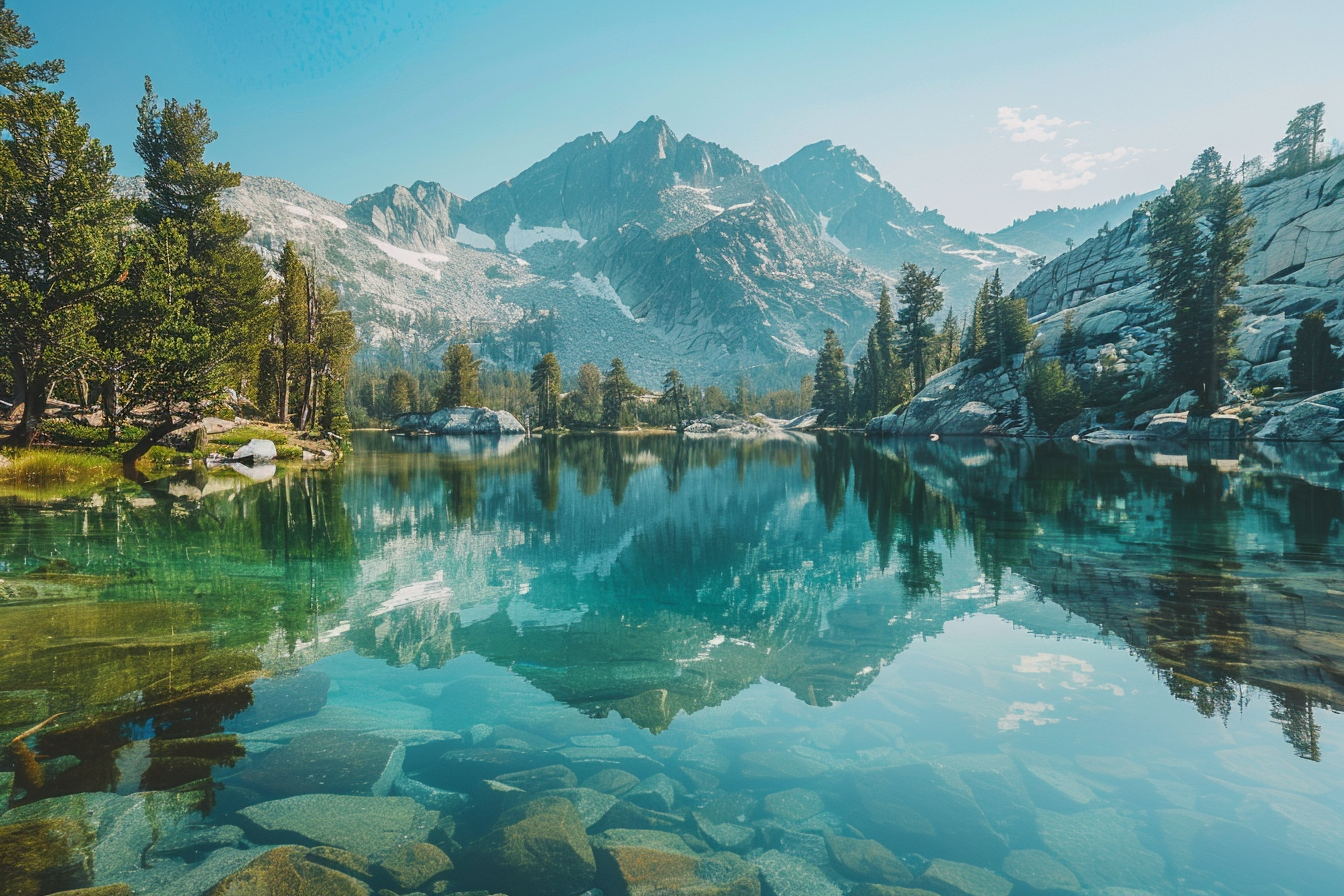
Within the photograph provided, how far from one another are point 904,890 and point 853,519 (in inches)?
813

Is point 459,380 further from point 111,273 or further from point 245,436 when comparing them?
point 111,273

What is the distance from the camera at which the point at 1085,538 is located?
63.2 ft

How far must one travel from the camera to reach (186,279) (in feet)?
121

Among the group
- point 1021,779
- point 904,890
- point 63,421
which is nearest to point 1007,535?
point 1021,779

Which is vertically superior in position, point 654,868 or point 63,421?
point 63,421

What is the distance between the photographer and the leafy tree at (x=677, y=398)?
15738cm

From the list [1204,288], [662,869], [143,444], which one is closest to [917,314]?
[1204,288]

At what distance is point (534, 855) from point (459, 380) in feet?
471

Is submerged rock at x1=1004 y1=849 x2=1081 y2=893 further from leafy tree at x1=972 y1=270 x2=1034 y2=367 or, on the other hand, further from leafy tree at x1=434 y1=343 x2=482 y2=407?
leafy tree at x1=434 y1=343 x2=482 y2=407

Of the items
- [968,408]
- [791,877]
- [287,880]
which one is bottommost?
[791,877]

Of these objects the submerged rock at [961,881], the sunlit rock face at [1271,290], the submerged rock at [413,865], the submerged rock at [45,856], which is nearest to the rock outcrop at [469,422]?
the sunlit rock face at [1271,290]

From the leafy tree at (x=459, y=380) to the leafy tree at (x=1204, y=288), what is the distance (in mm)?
124604

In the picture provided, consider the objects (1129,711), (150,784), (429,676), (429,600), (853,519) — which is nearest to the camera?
(150,784)

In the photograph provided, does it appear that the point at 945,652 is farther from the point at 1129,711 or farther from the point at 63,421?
the point at 63,421
